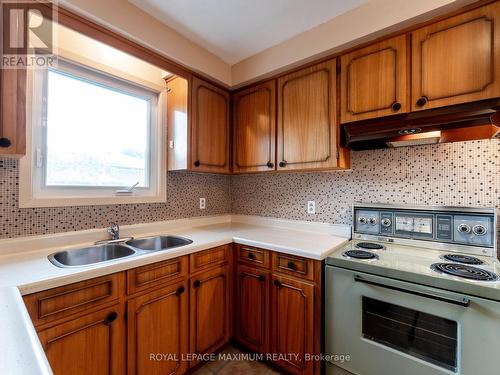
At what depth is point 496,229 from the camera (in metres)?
1.31

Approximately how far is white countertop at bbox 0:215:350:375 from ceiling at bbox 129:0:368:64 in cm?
148

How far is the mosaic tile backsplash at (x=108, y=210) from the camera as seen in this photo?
51.1 inches

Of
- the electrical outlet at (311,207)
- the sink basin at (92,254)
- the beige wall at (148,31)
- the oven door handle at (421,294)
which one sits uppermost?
the beige wall at (148,31)

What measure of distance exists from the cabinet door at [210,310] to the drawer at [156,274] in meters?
0.13

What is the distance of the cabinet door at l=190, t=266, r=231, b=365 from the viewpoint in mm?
1536

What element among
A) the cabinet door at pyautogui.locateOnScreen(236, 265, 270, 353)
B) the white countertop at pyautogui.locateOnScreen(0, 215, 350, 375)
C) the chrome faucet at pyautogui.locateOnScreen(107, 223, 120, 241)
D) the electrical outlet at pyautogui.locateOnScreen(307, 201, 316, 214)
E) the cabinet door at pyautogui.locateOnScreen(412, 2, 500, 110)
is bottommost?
the cabinet door at pyautogui.locateOnScreen(236, 265, 270, 353)

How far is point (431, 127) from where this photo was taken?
1296 mm

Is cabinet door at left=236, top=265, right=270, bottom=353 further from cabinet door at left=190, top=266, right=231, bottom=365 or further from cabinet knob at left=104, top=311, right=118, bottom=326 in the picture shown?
cabinet knob at left=104, top=311, right=118, bottom=326

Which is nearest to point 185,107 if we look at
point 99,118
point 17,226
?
point 99,118

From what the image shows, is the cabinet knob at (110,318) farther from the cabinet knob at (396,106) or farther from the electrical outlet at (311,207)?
the cabinet knob at (396,106)

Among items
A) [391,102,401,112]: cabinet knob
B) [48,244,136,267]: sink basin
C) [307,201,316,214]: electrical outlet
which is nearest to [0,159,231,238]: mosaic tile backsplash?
[48,244,136,267]: sink basin

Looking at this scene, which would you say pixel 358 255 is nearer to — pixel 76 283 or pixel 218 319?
pixel 218 319

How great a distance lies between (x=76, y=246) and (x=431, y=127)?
2207 mm

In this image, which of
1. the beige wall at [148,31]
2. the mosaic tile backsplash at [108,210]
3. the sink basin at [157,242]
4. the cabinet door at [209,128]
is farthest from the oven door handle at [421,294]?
the beige wall at [148,31]
